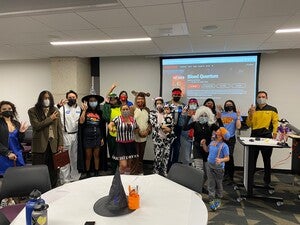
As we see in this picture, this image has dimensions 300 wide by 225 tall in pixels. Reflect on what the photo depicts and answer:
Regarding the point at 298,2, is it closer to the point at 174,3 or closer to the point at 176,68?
the point at 174,3

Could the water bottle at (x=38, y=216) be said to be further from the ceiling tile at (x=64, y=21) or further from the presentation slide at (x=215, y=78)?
the presentation slide at (x=215, y=78)

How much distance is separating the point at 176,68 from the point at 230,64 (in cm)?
114

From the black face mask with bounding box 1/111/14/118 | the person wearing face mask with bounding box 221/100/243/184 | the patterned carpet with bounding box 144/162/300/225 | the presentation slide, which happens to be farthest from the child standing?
the black face mask with bounding box 1/111/14/118

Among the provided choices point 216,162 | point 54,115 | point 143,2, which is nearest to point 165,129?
point 216,162

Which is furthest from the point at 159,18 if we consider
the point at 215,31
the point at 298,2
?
the point at 298,2

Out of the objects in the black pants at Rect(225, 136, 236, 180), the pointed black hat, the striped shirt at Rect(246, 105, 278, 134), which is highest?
the striped shirt at Rect(246, 105, 278, 134)

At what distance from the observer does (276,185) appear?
426 centimetres

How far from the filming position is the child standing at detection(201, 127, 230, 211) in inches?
125

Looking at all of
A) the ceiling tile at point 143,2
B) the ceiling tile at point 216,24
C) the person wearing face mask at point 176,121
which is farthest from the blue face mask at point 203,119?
the ceiling tile at point 143,2

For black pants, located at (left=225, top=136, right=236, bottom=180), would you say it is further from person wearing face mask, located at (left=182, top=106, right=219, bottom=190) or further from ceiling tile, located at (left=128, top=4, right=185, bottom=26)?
ceiling tile, located at (left=128, top=4, right=185, bottom=26)

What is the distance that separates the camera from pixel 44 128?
3.55m

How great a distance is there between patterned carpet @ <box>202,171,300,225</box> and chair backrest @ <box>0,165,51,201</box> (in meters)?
1.95

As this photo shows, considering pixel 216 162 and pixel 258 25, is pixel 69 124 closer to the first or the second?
pixel 216 162

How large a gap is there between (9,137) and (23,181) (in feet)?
3.55
